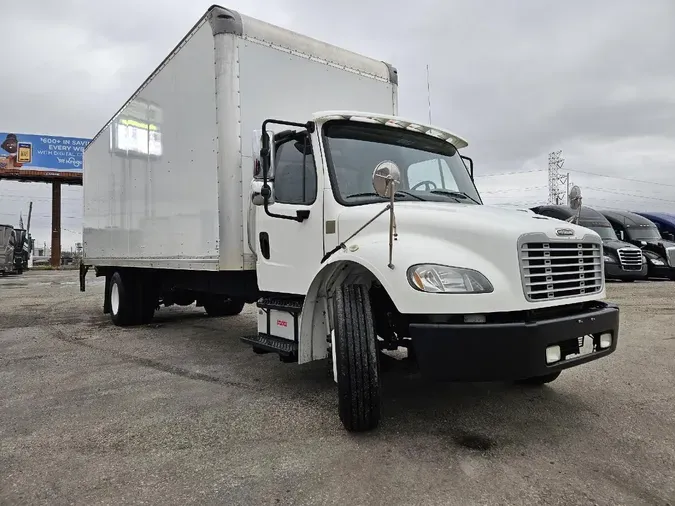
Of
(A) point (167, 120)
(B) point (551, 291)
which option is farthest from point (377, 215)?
(A) point (167, 120)

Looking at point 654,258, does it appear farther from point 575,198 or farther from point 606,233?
point 575,198

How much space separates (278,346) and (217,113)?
2387mm

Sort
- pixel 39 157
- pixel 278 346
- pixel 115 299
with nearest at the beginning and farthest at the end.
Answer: pixel 278 346, pixel 115 299, pixel 39 157

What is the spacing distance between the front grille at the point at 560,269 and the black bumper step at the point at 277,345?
2006 millimetres

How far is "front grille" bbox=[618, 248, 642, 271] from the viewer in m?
14.8

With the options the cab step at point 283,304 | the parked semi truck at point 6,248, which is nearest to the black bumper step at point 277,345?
the cab step at point 283,304

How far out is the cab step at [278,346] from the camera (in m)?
4.30

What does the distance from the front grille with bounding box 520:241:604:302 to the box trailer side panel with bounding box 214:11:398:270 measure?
9.27 feet

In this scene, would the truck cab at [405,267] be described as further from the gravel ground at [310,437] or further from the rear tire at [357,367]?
the gravel ground at [310,437]

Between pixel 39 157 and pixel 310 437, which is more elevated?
pixel 39 157

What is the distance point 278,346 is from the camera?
441 centimetres

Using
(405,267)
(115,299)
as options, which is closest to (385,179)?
(405,267)

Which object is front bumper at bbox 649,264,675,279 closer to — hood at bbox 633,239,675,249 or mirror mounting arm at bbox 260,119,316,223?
hood at bbox 633,239,675,249

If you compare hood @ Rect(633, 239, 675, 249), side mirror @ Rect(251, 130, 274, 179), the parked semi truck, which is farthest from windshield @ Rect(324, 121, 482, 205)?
the parked semi truck
